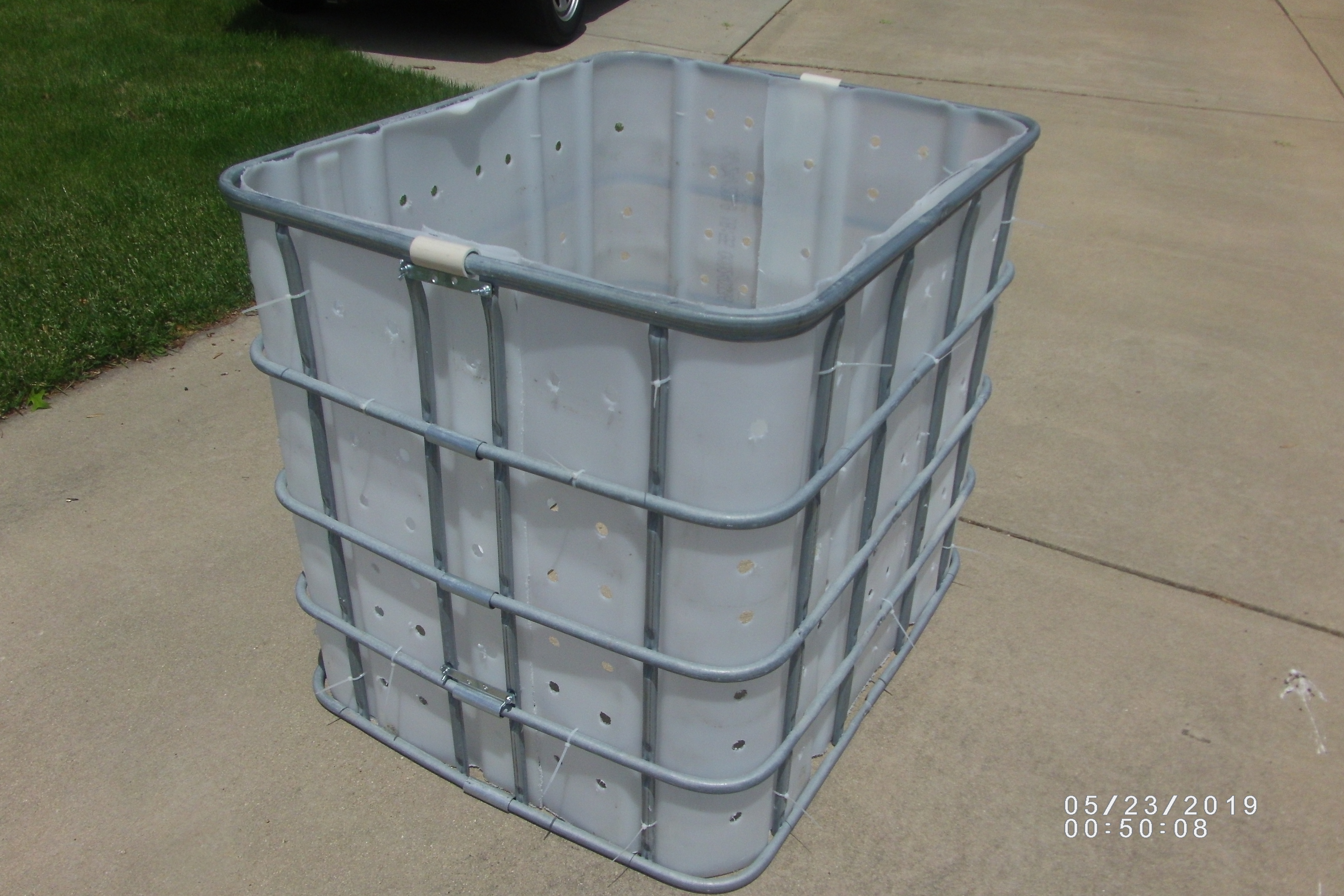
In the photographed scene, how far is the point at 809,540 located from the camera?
175 centimetres

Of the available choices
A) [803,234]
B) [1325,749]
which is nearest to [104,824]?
[803,234]

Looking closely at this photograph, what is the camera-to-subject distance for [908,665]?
2586mm

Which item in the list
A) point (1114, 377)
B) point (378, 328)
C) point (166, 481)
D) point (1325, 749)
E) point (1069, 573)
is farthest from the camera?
point (1114, 377)

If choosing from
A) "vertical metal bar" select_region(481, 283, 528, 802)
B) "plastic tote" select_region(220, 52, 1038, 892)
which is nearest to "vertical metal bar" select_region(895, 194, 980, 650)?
"plastic tote" select_region(220, 52, 1038, 892)

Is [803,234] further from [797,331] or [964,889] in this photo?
[964,889]

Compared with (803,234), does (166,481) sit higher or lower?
lower

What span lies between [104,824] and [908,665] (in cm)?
173

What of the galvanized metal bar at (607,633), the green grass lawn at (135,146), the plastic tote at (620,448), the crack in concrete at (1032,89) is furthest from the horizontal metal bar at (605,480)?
the crack in concrete at (1032,89)

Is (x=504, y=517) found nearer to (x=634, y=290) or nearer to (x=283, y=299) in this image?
(x=634, y=290)

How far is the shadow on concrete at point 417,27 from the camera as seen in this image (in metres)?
7.12

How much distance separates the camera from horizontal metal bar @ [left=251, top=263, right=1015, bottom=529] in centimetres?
156

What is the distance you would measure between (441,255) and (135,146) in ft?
14.6

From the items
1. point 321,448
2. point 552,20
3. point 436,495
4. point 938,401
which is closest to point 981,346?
point 938,401

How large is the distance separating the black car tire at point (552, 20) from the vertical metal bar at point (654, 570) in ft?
19.7
